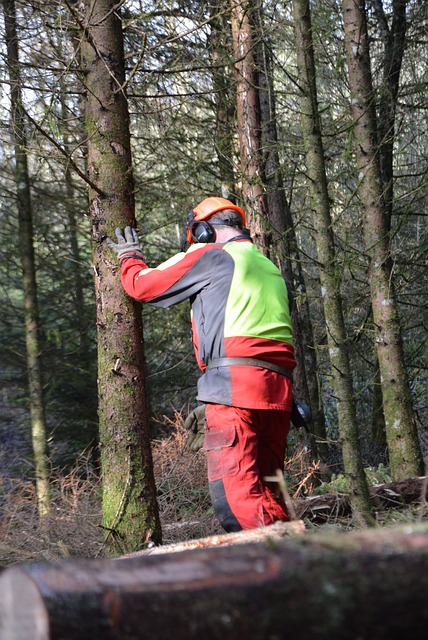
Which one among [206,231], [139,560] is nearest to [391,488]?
[206,231]

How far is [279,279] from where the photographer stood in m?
4.49

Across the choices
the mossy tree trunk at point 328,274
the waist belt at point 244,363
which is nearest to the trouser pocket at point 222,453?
the waist belt at point 244,363

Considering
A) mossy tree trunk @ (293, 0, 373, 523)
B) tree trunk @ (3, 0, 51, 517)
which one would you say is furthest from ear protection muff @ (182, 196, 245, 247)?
tree trunk @ (3, 0, 51, 517)

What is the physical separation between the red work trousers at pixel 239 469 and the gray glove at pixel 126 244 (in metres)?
1.07

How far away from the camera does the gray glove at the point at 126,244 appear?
439 cm

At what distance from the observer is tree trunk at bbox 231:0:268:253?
24.9ft

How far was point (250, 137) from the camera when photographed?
7.75m

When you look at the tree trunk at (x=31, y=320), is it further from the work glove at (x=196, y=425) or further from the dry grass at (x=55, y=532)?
the work glove at (x=196, y=425)

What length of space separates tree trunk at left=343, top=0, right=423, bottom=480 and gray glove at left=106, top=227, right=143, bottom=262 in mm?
3391

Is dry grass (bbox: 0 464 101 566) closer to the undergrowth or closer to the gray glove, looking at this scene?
the undergrowth

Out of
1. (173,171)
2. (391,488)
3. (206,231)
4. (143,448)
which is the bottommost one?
(391,488)

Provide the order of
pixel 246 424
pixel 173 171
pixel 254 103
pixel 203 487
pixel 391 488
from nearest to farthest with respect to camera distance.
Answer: pixel 246 424 < pixel 391 488 < pixel 203 487 < pixel 254 103 < pixel 173 171

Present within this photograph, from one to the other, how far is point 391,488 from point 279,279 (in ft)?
9.27

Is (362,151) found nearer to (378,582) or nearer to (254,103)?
(254,103)
